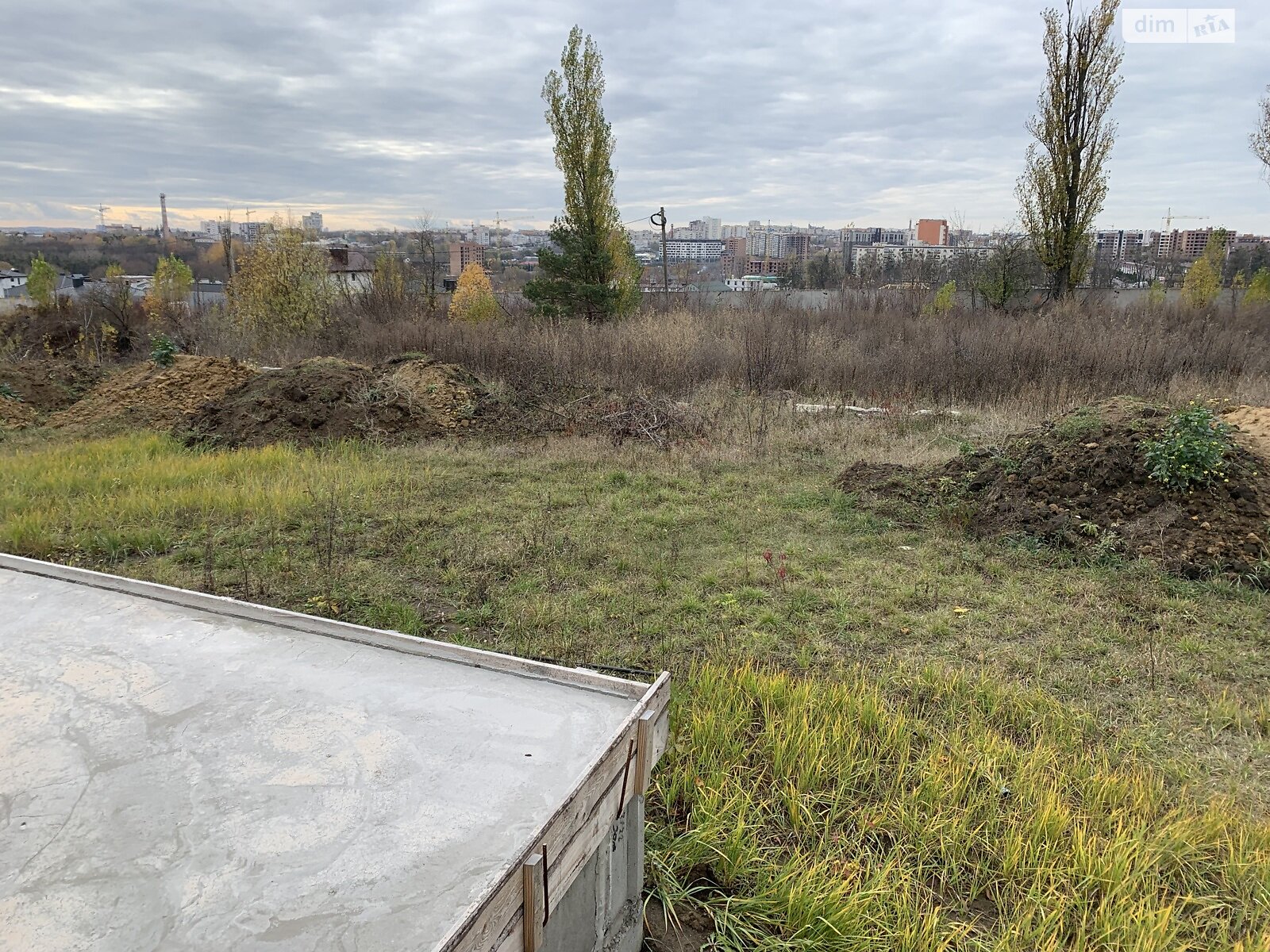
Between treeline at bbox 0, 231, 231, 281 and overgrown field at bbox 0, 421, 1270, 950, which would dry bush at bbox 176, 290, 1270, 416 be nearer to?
overgrown field at bbox 0, 421, 1270, 950

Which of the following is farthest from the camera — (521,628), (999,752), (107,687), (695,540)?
(695,540)

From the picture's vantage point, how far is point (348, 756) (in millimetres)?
1919

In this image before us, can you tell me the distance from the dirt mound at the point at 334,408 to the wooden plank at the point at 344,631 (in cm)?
564

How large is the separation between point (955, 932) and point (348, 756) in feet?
5.73

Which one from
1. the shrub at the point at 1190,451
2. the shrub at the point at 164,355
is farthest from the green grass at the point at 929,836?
the shrub at the point at 164,355

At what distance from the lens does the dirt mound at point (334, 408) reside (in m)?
8.81

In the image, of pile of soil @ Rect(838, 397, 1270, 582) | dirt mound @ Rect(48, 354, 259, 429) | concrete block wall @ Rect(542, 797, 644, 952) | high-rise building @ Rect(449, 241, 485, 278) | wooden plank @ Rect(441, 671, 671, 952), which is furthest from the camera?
high-rise building @ Rect(449, 241, 485, 278)

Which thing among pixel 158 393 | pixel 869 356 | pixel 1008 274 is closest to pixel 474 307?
pixel 158 393

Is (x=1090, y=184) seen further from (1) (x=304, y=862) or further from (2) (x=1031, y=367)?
(1) (x=304, y=862)

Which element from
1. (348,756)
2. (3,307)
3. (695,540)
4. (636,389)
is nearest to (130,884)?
(348,756)

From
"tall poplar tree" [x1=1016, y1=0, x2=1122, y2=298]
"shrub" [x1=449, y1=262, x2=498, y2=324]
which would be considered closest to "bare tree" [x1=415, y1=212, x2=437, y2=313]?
"shrub" [x1=449, y1=262, x2=498, y2=324]

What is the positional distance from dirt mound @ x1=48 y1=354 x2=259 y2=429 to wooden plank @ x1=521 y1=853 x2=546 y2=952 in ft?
31.4

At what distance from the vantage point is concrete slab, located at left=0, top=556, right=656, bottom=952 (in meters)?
1.45

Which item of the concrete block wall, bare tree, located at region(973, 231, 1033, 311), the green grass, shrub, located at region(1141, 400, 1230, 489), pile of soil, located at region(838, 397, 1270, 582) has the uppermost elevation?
bare tree, located at region(973, 231, 1033, 311)
